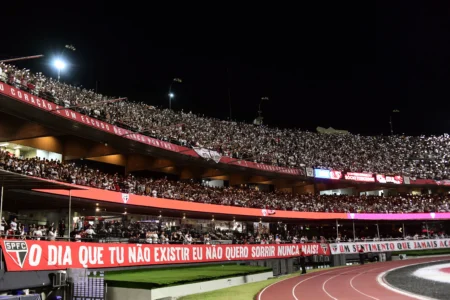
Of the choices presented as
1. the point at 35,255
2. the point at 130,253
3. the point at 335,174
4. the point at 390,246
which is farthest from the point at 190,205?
the point at 335,174

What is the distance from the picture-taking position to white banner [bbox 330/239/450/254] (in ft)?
132

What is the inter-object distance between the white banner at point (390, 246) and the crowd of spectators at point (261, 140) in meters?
12.6

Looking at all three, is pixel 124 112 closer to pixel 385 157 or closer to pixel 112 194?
pixel 112 194

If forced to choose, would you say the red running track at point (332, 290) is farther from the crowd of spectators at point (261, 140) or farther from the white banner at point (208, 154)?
the white banner at point (208, 154)

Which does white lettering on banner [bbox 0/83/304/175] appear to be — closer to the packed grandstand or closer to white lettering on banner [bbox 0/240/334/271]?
the packed grandstand

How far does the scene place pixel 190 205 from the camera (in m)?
36.5

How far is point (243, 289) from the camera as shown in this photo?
2111cm

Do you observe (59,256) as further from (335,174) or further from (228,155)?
(335,174)

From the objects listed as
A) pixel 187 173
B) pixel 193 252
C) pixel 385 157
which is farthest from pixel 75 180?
pixel 385 157

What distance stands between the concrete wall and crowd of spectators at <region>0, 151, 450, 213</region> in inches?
381

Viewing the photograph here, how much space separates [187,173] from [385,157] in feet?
114

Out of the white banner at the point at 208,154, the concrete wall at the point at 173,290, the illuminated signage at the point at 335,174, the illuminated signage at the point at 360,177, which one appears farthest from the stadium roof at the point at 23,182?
the illuminated signage at the point at 360,177

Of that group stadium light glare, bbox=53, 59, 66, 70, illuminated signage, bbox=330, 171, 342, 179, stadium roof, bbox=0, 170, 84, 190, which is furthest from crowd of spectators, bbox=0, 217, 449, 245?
illuminated signage, bbox=330, 171, 342, 179

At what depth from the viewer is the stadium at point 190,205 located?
697 inches
